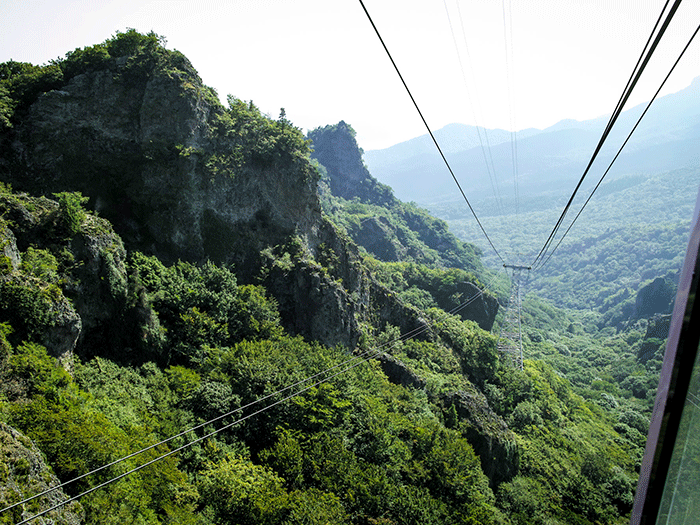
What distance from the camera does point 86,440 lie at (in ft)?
48.0

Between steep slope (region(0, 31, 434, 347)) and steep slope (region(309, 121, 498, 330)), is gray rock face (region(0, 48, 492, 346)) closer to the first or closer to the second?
steep slope (region(0, 31, 434, 347))

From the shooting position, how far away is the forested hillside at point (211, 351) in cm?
1650

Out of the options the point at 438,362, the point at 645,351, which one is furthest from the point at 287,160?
the point at 645,351

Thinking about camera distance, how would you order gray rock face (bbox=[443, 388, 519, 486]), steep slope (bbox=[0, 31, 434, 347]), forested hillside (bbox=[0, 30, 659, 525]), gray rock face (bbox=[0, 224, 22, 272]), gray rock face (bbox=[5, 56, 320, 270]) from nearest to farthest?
forested hillside (bbox=[0, 30, 659, 525])
gray rock face (bbox=[0, 224, 22, 272])
gray rock face (bbox=[5, 56, 320, 270])
steep slope (bbox=[0, 31, 434, 347])
gray rock face (bbox=[443, 388, 519, 486])

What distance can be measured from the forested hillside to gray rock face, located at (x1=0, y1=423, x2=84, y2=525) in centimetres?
6

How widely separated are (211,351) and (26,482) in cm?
1655

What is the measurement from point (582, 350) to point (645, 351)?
23.2 metres

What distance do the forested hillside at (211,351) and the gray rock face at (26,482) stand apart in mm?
64

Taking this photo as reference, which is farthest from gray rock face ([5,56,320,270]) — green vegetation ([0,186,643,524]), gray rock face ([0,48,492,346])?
green vegetation ([0,186,643,524])

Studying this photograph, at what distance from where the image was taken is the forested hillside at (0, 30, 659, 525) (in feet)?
54.1

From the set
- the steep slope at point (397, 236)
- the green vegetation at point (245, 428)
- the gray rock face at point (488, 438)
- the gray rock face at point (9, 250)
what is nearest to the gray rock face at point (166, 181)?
the green vegetation at point (245, 428)

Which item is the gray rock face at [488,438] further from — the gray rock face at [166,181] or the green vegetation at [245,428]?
the gray rock face at [166,181]

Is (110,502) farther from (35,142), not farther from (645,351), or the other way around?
(645,351)

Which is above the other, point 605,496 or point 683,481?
point 683,481
